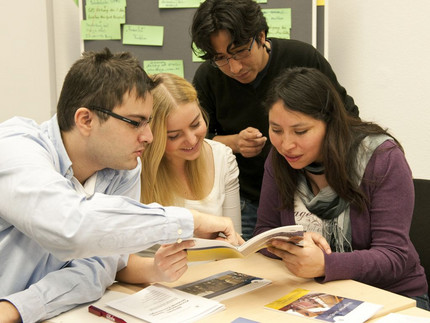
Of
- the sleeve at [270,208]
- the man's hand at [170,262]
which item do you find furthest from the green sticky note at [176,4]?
the man's hand at [170,262]

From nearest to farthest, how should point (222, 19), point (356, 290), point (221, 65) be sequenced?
point (356, 290) → point (222, 19) → point (221, 65)

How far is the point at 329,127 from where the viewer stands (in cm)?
162

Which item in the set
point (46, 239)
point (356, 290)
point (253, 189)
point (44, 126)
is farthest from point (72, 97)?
point (253, 189)

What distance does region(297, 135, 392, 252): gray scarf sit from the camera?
5.12 ft

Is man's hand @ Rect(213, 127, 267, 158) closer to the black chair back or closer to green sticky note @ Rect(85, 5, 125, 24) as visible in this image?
the black chair back

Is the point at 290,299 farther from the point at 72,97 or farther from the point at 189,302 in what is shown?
the point at 72,97

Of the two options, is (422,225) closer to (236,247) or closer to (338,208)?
(338,208)

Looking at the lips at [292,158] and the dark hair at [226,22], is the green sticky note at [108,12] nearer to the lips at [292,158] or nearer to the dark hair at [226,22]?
the dark hair at [226,22]

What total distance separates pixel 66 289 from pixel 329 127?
0.97 m

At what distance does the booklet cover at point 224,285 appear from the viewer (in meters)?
1.25

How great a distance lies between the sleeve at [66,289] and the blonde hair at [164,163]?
0.57 m

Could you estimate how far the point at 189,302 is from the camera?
3.85 ft

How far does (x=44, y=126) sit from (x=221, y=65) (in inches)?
34.7

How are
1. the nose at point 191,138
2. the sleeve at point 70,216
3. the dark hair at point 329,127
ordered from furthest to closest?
the nose at point 191,138 → the dark hair at point 329,127 → the sleeve at point 70,216
